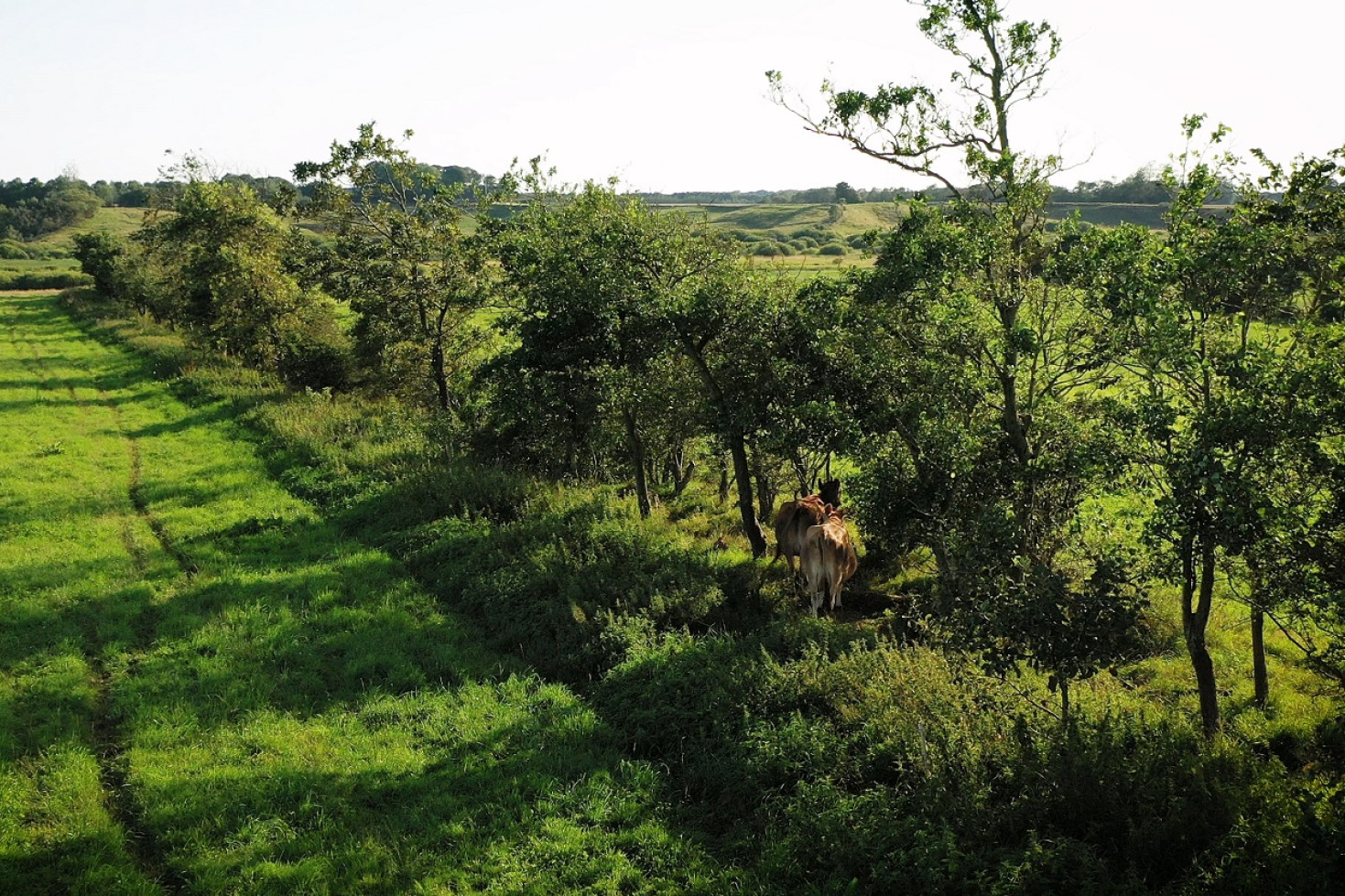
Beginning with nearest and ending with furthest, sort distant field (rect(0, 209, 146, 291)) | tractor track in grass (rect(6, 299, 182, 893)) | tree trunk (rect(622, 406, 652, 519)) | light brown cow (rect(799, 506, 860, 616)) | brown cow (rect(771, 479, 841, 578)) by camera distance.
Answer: tractor track in grass (rect(6, 299, 182, 893)), light brown cow (rect(799, 506, 860, 616)), brown cow (rect(771, 479, 841, 578)), tree trunk (rect(622, 406, 652, 519)), distant field (rect(0, 209, 146, 291))

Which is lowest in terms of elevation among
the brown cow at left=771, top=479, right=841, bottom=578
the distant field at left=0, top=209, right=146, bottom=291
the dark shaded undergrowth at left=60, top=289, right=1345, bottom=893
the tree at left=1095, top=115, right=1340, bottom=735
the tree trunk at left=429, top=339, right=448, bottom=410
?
the dark shaded undergrowth at left=60, top=289, right=1345, bottom=893

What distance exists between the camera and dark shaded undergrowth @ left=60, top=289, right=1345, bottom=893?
739 cm

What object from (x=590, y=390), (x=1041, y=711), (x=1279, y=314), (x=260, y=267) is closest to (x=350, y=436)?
(x=590, y=390)

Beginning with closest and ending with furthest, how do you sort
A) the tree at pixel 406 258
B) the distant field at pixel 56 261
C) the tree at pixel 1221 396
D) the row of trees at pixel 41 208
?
the tree at pixel 1221 396 → the tree at pixel 406 258 → the distant field at pixel 56 261 → the row of trees at pixel 41 208

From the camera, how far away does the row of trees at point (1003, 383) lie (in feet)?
25.1

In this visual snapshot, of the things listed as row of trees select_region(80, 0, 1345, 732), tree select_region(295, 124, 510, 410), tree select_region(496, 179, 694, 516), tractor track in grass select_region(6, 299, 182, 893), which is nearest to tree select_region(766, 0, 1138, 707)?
row of trees select_region(80, 0, 1345, 732)

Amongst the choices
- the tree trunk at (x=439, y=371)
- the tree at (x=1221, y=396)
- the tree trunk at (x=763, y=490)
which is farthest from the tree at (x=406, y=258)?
the tree at (x=1221, y=396)

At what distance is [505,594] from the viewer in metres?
14.6

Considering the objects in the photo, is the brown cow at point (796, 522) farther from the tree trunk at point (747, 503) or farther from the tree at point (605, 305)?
the tree at point (605, 305)

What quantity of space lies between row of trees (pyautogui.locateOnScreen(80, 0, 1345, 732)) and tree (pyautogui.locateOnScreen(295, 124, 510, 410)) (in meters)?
2.88

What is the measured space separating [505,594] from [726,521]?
265 inches

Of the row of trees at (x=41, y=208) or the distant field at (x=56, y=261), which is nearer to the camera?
the distant field at (x=56, y=261)

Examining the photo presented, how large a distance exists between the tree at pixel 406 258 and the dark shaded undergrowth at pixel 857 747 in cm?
1175

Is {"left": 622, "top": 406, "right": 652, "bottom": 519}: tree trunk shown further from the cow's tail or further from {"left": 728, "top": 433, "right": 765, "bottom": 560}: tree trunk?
the cow's tail
